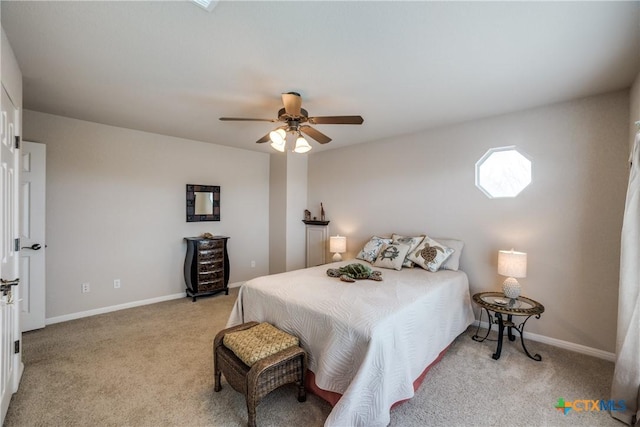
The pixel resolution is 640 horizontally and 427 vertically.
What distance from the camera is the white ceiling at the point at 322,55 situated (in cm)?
157

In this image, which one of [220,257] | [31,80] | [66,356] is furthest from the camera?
[220,257]

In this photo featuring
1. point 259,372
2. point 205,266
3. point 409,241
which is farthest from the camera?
point 205,266

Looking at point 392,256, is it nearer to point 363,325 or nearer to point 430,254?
point 430,254

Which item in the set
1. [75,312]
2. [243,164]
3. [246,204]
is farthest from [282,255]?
[75,312]

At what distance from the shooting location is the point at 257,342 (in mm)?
1916

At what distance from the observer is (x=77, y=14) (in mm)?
1597

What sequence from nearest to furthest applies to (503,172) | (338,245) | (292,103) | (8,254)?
(8,254)
(292,103)
(503,172)
(338,245)

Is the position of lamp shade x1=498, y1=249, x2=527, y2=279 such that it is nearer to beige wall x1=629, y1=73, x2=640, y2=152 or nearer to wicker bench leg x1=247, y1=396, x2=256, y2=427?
beige wall x1=629, y1=73, x2=640, y2=152

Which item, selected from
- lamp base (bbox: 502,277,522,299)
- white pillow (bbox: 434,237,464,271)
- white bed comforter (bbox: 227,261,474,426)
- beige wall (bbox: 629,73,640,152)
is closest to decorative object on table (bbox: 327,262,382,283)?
white bed comforter (bbox: 227,261,474,426)

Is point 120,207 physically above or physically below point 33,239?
above

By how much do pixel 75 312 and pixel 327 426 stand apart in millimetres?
3615

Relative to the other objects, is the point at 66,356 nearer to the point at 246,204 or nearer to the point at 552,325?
the point at 246,204

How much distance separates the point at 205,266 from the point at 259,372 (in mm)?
2849

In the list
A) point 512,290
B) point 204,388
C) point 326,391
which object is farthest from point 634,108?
point 204,388
